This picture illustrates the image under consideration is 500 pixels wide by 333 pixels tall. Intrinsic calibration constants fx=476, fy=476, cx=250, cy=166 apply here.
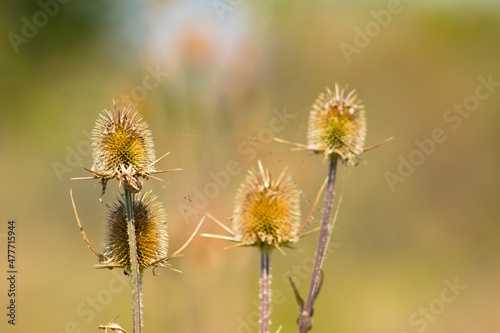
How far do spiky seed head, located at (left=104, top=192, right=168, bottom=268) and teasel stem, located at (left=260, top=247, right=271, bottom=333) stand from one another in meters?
0.41

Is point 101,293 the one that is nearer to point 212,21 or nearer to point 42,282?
point 42,282

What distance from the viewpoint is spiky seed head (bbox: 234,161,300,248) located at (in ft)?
6.03

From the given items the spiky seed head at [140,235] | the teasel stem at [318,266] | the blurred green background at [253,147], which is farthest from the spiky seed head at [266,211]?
the blurred green background at [253,147]

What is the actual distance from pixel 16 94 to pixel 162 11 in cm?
444

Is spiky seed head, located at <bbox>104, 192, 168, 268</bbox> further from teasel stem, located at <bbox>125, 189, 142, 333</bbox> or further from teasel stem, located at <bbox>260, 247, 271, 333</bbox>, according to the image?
→ teasel stem, located at <bbox>260, 247, 271, 333</bbox>

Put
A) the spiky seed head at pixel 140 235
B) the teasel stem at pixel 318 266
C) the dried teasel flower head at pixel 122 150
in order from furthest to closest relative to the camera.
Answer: the spiky seed head at pixel 140 235, the dried teasel flower head at pixel 122 150, the teasel stem at pixel 318 266

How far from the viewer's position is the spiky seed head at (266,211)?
6.03ft

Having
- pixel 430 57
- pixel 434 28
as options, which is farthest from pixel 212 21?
pixel 434 28

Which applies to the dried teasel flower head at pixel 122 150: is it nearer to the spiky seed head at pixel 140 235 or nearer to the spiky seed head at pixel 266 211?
the spiky seed head at pixel 140 235

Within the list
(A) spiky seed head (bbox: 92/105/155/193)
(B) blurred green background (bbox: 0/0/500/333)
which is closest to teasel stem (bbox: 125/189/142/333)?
(A) spiky seed head (bbox: 92/105/155/193)

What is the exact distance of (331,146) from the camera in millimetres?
1945

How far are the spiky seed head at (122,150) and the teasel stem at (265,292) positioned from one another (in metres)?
0.53

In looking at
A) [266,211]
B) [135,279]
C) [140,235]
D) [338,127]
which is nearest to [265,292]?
[266,211]

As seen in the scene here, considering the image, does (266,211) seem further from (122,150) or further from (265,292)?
(122,150)
